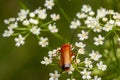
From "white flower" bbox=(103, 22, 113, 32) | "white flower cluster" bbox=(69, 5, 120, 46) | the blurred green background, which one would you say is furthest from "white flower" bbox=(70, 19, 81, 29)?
the blurred green background

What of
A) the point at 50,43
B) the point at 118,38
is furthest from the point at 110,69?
the point at 50,43

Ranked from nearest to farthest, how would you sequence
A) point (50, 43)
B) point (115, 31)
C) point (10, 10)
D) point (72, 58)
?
point (72, 58)
point (115, 31)
point (50, 43)
point (10, 10)

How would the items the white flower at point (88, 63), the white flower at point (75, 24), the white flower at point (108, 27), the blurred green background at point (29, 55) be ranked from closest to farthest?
the white flower at point (88, 63)
the white flower at point (108, 27)
the white flower at point (75, 24)
the blurred green background at point (29, 55)

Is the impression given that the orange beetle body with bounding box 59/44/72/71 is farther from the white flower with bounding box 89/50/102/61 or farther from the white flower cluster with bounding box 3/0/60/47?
the white flower cluster with bounding box 3/0/60/47

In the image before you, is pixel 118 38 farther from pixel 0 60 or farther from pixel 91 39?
pixel 0 60

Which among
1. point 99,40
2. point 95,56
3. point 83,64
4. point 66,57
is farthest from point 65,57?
point 99,40

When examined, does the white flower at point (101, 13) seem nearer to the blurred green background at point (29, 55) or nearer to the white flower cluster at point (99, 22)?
the white flower cluster at point (99, 22)

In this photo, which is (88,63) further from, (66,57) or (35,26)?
(35,26)

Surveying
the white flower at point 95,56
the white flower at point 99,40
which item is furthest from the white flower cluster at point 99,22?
the white flower at point 95,56
